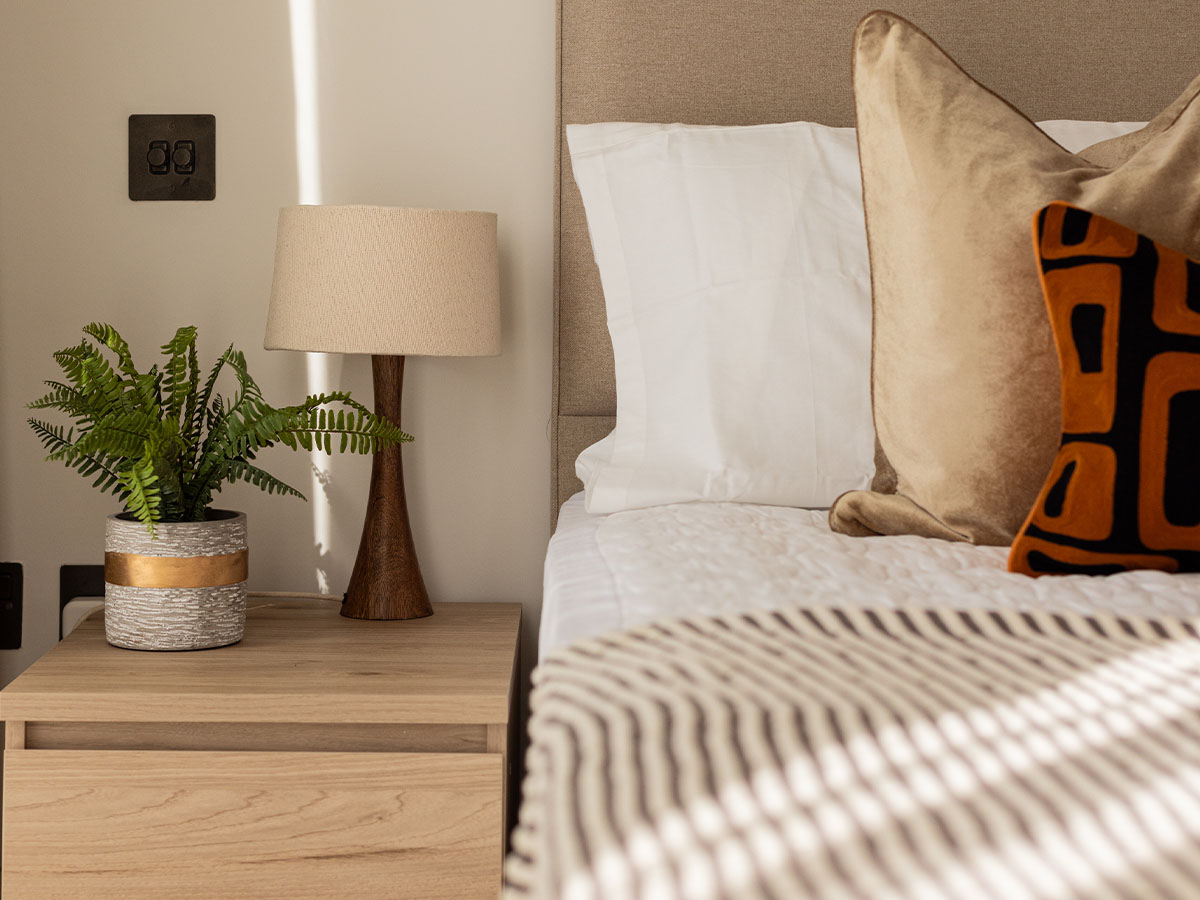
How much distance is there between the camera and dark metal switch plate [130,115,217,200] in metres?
1.55

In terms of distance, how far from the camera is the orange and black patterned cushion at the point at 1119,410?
0.79 metres

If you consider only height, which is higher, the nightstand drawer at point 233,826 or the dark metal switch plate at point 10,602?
the dark metal switch plate at point 10,602

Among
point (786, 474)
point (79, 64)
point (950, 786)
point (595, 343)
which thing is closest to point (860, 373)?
point (786, 474)

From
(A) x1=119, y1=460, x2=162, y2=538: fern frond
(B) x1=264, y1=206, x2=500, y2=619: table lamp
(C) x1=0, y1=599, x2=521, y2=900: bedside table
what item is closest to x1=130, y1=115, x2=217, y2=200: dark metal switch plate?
(B) x1=264, y1=206, x2=500, y2=619: table lamp

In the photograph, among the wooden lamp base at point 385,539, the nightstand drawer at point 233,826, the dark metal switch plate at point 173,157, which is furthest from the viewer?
the dark metal switch plate at point 173,157

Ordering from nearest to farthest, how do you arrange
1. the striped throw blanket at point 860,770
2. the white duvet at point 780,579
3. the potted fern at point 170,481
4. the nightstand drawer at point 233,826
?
the striped throw blanket at point 860,770, the white duvet at point 780,579, the nightstand drawer at point 233,826, the potted fern at point 170,481

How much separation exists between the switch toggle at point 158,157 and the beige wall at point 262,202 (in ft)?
0.17

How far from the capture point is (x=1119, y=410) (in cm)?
80

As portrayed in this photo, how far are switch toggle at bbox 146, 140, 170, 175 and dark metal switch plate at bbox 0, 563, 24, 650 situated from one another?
66cm

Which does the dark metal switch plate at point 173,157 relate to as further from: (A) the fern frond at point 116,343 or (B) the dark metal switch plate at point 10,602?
(B) the dark metal switch plate at point 10,602

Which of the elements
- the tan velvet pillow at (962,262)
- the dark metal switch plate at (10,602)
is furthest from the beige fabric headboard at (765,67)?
the dark metal switch plate at (10,602)

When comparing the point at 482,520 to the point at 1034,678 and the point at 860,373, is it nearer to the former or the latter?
the point at 860,373

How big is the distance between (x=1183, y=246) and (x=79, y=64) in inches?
60.1

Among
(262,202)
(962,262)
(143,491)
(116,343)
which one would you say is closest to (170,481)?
(143,491)
